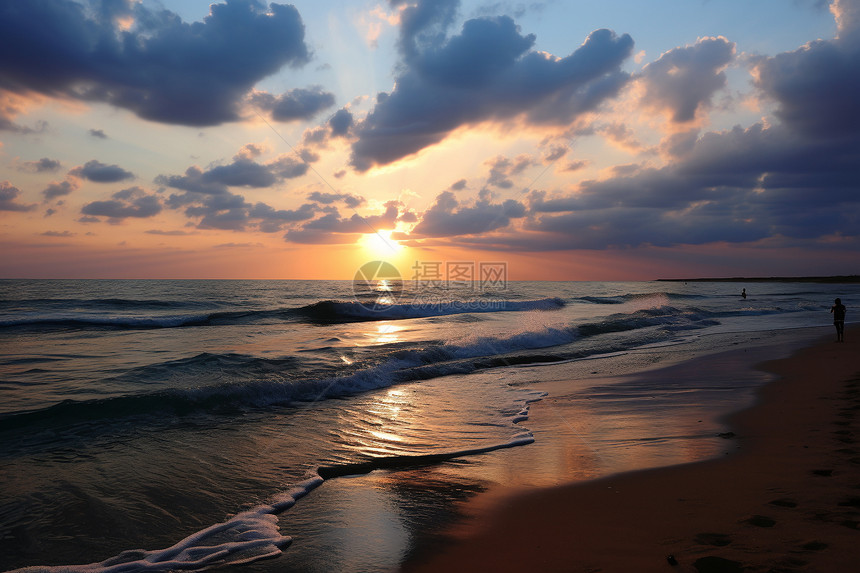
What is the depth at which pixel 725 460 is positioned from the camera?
602 centimetres

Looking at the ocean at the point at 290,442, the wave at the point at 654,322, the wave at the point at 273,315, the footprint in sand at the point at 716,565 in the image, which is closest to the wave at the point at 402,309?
the wave at the point at 273,315

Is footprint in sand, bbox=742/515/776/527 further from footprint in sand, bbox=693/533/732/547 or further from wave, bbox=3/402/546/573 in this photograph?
wave, bbox=3/402/546/573

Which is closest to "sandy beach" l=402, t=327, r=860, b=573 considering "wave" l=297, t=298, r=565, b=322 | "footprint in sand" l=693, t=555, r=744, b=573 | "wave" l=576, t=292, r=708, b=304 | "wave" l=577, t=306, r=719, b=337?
"footprint in sand" l=693, t=555, r=744, b=573

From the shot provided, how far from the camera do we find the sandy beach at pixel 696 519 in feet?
11.9

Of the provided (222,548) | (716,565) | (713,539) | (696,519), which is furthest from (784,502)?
(222,548)

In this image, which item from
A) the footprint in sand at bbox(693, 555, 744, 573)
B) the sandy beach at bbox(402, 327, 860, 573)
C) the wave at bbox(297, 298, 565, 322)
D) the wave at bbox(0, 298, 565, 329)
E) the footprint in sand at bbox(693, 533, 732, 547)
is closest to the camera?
the footprint in sand at bbox(693, 555, 744, 573)

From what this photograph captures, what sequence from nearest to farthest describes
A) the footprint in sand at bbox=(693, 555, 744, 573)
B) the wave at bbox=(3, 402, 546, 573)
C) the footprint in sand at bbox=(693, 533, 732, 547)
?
1. the footprint in sand at bbox=(693, 555, 744, 573)
2. the footprint in sand at bbox=(693, 533, 732, 547)
3. the wave at bbox=(3, 402, 546, 573)

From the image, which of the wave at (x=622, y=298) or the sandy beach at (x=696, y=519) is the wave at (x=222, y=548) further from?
the wave at (x=622, y=298)

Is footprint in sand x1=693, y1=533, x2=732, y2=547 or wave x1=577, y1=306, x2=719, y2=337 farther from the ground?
footprint in sand x1=693, y1=533, x2=732, y2=547

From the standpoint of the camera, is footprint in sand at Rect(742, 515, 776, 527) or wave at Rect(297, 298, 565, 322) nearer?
footprint in sand at Rect(742, 515, 776, 527)

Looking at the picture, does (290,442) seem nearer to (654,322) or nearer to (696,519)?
(696,519)

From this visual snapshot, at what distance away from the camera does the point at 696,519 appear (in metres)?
4.35

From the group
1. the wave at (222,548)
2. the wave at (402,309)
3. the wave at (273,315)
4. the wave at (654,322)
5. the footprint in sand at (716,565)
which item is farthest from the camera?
the wave at (402,309)

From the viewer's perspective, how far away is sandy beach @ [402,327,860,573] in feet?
11.9
